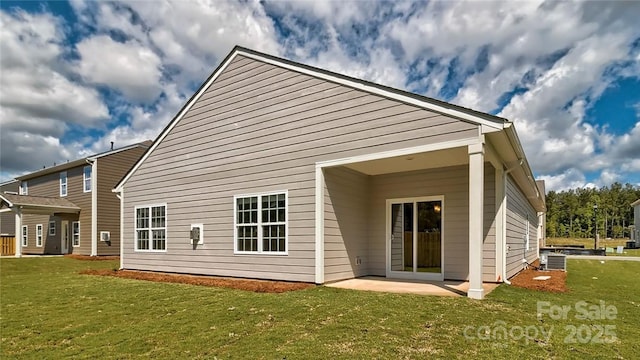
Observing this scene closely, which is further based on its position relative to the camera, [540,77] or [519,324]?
[540,77]

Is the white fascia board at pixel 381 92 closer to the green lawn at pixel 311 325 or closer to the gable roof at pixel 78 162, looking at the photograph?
the green lawn at pixel 311 325

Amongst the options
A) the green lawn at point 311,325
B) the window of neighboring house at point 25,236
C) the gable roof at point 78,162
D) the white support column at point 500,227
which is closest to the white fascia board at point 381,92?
the white support column at point 500,227

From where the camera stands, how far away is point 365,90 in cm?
792

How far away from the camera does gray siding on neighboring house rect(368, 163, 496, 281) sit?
8.49 meters

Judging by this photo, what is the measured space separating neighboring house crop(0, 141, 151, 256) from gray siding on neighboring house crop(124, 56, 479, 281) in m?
8.98

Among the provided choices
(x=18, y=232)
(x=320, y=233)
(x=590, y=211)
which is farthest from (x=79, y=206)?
(x=590, y=211)

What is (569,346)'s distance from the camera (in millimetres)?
4047

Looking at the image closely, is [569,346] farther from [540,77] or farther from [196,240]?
[540,77]

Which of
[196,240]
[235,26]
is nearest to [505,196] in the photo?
[196,240]

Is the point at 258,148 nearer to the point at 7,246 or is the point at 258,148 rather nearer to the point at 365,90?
the point at 365,90

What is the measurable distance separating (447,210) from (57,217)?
76.7 feet

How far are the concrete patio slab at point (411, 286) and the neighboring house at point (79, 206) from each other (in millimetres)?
16389

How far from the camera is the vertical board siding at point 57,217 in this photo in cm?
2075

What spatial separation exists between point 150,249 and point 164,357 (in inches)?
361
